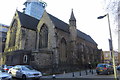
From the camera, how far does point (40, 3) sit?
262ft

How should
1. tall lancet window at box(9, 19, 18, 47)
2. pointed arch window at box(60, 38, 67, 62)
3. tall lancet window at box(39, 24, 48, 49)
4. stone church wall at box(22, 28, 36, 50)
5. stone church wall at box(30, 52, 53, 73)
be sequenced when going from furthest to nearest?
1. tall lancet window at box(9, 19, 18, 47)
2. tall lancet window at box(39, 24, 48, 49)
3. stone church wall at box(22, 28, 36, 50)
4. pointed arch window at box(60, 38, 67, 62)
5. stone church wall at box(30, 52, 53, 73)

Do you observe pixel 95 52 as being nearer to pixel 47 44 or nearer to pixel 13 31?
pixel 47 44

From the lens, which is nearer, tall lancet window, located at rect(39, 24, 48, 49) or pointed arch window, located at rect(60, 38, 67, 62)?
pointed arch window, located at rect(60, 38, 67, 62)

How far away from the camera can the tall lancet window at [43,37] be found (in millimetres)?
32672

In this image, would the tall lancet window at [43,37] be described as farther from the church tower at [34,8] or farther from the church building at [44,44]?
the church tower at [34,8]

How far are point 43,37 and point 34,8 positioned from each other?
46065 mm

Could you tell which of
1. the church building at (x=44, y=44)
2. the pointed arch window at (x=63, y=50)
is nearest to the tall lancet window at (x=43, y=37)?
the church building at (x=44, y=44)

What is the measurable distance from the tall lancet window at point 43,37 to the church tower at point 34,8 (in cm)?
4089

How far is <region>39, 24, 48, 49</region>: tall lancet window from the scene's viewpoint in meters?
32.7

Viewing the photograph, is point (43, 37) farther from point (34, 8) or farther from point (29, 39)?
point (34, 8)

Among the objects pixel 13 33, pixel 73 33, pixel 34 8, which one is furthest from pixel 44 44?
pixel 34 8

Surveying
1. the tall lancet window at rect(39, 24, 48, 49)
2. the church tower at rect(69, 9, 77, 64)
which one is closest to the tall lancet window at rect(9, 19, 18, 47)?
the tall lancet window at rect(39, 24, 48, 49)

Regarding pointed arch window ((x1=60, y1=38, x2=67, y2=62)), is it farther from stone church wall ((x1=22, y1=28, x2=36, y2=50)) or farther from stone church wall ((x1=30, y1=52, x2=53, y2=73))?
stone church wall ((x1=22, y1=28, x2=36, y2=50))

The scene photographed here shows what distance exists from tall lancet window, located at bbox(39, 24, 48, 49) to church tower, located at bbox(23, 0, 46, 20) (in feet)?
134
